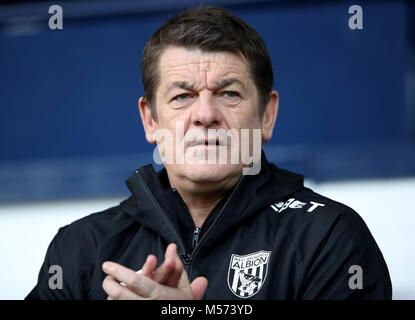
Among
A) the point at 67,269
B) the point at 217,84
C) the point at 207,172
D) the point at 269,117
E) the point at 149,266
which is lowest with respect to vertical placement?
the point at 67,269

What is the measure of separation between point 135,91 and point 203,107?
457cm

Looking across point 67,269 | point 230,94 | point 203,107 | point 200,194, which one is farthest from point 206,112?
point 67,269

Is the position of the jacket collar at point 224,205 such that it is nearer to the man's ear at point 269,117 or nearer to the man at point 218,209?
the man at point 218,209

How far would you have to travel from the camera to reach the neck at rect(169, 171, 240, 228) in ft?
5.87

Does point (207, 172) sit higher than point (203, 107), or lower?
lower

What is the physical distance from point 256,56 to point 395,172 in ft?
14.3

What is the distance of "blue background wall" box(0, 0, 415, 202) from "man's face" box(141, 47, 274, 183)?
12.6 feet

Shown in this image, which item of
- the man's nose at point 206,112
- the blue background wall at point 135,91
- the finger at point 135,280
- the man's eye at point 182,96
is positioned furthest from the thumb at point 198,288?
the blue background wall at point 135,91

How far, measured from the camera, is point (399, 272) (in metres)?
3.60

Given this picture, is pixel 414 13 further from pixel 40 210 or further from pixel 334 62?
pixel 40 210

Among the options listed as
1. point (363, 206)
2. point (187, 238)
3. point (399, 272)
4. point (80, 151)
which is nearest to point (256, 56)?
point (187, 238)

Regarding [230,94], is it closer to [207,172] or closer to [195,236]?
[207,172]

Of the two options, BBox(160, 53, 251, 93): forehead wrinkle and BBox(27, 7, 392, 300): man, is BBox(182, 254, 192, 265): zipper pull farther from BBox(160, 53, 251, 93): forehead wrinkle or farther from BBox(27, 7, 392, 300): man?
BBox(160, 53, 251, 93): forehead wrinkle

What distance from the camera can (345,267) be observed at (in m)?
1.50
